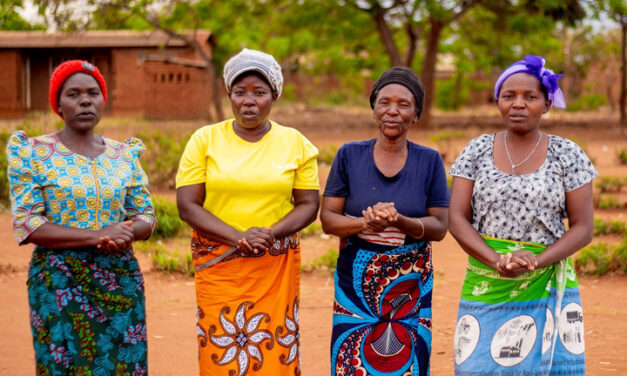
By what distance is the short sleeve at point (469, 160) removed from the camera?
10.8 feet

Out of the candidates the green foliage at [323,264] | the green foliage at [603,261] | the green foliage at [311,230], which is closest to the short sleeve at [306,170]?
the green foliage at [323,264]

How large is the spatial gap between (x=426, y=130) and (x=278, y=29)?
5.81 meters

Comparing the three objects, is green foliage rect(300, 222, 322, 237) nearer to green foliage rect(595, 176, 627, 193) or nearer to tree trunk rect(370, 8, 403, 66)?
green foliage rect(595, 176, 627, 193)

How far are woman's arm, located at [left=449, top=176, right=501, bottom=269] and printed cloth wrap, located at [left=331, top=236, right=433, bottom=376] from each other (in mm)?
269

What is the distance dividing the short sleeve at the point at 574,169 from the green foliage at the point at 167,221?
5.57 meters

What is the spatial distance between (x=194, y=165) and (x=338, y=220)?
70 centimetres

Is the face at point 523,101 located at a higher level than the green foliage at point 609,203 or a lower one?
higher

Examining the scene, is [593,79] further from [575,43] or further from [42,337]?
[42,337]

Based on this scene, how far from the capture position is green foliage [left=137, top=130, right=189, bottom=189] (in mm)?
10758

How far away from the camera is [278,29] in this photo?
23422 millimetres

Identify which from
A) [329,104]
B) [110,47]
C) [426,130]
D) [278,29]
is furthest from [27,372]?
[329,104]

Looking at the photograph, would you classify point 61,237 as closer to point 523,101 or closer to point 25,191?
point 25,191

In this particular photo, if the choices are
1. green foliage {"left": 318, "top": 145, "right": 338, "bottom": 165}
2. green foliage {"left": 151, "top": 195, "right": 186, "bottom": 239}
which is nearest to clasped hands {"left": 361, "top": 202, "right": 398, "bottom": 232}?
green foliage {"left": 151, "top": 195, "right": 186, "bottom": 239}

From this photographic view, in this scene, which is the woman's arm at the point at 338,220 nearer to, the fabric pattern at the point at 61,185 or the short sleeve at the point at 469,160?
the short sleeve at the point at 469,160
